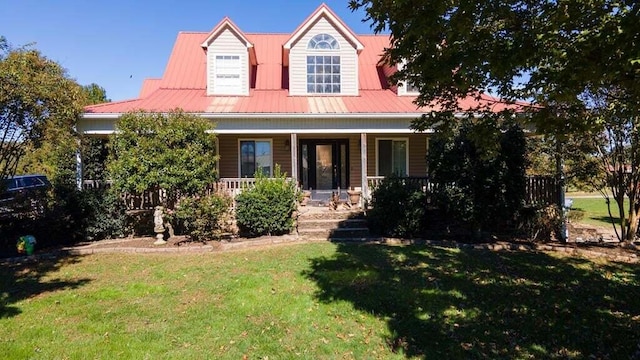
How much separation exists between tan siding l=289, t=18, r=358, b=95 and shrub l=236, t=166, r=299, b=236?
240 inches

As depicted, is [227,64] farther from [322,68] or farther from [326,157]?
[326,157]

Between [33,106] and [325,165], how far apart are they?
981 centimetres

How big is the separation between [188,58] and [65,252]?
10825mm

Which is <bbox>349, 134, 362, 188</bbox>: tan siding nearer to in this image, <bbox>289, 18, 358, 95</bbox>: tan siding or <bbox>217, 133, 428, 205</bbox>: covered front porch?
<bbox>217, 133, 428, 205</bbox>: covered front porch

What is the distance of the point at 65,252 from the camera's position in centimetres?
945

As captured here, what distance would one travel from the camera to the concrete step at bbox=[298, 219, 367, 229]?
11.3m

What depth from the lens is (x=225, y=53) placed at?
1533cm

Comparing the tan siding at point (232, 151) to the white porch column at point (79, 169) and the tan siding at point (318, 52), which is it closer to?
the tan siding at point (318, 52)

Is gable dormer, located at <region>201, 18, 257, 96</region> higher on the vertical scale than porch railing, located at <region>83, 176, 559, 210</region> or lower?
higher

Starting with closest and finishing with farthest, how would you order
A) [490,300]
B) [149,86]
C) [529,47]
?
[529,47]
[490,300]
[149,86]

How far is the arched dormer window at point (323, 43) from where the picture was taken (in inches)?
613

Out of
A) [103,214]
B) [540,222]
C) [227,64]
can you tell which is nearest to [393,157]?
[540,222]

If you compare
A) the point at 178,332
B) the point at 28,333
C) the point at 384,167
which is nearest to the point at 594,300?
the point at 178,332

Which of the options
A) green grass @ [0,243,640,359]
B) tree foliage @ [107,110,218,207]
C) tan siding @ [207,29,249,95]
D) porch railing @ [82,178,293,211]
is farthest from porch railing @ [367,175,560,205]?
tan siding @ [207,29,249,95]
